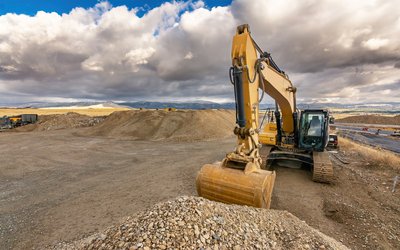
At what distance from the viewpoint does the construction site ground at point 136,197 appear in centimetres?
592

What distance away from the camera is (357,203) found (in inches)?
289

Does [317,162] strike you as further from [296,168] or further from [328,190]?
[296,168]

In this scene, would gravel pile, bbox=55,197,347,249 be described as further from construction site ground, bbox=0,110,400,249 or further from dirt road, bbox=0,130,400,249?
dirt road, bbox=0,130,400,249

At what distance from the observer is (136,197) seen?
26.5ft

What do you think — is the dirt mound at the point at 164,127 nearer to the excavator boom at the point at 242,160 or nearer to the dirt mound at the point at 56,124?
the dirt mound at the point at 56,124

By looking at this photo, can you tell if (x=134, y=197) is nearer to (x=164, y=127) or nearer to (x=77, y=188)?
(x=77, y=188)

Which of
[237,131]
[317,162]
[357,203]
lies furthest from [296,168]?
[237,131]

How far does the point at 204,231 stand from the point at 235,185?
1.86 metres

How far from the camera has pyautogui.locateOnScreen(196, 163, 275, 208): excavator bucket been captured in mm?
5086

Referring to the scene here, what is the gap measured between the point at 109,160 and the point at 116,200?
7.70 meters

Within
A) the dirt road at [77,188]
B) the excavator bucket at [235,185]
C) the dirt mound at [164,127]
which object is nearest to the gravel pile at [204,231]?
the excavator bucket at [235,185]

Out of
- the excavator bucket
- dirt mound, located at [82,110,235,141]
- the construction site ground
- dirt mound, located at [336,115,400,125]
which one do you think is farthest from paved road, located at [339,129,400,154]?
dirt mound, located at [336,115,400,125]

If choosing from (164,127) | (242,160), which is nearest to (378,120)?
(164,127)

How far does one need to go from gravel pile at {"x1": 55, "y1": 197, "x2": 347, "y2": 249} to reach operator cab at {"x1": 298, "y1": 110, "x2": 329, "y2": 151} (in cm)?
600
